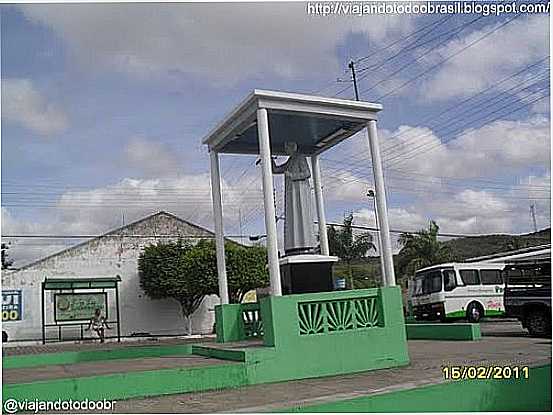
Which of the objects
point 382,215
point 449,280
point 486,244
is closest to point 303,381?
point 382,215

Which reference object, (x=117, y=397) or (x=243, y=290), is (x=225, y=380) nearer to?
(x=117, y=397)

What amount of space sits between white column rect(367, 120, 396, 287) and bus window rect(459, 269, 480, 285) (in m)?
9.09

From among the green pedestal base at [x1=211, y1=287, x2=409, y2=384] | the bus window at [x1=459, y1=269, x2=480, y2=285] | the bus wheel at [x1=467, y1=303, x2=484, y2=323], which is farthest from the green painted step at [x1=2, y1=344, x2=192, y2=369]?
the bus window at [x1=459, y1=269, x2=480, y2=285]

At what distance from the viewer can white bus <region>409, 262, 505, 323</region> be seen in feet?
50.6

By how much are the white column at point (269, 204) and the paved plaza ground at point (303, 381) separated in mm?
1013

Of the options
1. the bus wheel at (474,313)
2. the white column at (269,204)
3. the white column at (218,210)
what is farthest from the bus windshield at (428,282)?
the white column at (269,204)

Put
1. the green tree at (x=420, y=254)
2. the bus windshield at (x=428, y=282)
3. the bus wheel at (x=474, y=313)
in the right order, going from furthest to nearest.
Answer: the green tree at (x=420, y=254), the bus windshield at (x=428, y=282), the bus wheel at (x=474, y=313)

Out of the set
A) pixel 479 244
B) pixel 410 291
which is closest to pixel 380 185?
pixel 479 244

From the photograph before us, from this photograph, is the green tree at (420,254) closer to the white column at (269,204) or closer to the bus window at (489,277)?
the bus window at (489,277)

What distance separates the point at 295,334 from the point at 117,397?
5.89 ft

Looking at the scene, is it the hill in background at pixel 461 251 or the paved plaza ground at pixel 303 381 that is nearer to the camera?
the paved plaza ground at pixel 303 381

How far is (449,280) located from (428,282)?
20.7 inches

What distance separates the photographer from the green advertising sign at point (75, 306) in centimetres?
1762
